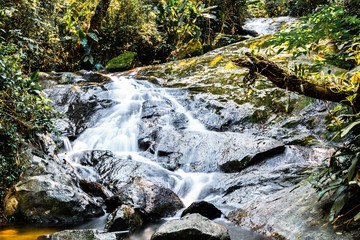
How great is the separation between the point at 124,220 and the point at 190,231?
1272mm

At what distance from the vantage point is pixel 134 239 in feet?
14.7

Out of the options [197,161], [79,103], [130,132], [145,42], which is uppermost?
[145,42]

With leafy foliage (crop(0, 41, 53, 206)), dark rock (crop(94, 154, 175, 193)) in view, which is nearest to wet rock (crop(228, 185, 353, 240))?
dark rock (crop(94, 154, 175, 193))

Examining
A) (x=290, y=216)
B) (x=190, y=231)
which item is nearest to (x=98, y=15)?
(x=190, y=231)

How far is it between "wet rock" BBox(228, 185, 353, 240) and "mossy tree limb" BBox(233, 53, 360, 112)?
1.20m

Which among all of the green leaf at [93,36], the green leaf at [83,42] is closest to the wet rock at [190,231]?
the green leaf at [83,42]

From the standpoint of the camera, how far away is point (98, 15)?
47.6 feet

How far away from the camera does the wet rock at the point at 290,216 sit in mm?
3584

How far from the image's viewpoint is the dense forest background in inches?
135

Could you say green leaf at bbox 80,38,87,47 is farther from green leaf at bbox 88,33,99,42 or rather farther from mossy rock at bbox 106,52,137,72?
mossy rock at bbox 106,52,137,72

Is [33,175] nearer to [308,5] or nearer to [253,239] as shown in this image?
[253,239]

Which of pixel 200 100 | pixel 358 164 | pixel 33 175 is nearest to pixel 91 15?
pixel 200 100

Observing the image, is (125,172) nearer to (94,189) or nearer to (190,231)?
(94,189)

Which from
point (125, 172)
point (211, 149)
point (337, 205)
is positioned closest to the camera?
point (337, 205)
